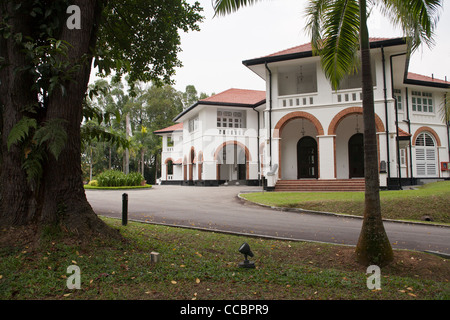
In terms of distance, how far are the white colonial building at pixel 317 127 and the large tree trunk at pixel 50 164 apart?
1411 cm

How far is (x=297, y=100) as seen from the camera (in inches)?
756

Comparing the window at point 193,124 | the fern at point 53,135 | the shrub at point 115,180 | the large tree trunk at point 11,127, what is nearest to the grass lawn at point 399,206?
the large tree trunk at point 11,127

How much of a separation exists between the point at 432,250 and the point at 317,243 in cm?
218

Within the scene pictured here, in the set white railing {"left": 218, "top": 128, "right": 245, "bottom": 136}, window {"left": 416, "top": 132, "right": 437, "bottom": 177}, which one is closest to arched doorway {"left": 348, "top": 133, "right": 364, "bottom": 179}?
window {"left": 416, "top": 132, "right": 437, "bottom": 177}

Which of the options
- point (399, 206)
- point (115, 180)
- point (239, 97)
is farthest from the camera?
point (239, 97)

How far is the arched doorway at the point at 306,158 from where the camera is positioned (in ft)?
70.1

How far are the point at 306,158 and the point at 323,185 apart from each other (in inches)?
182

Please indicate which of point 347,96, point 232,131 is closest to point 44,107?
point 347,96

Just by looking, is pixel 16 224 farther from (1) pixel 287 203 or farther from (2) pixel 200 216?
(1) pixel 287 203

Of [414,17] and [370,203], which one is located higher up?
[414,17]

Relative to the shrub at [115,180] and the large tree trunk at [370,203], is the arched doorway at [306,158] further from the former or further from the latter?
the large tree trunk at [370,203]

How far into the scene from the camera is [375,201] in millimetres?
5168

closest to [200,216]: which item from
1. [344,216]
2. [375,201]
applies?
[344,216]

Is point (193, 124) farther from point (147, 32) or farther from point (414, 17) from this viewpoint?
point (414, 17)
